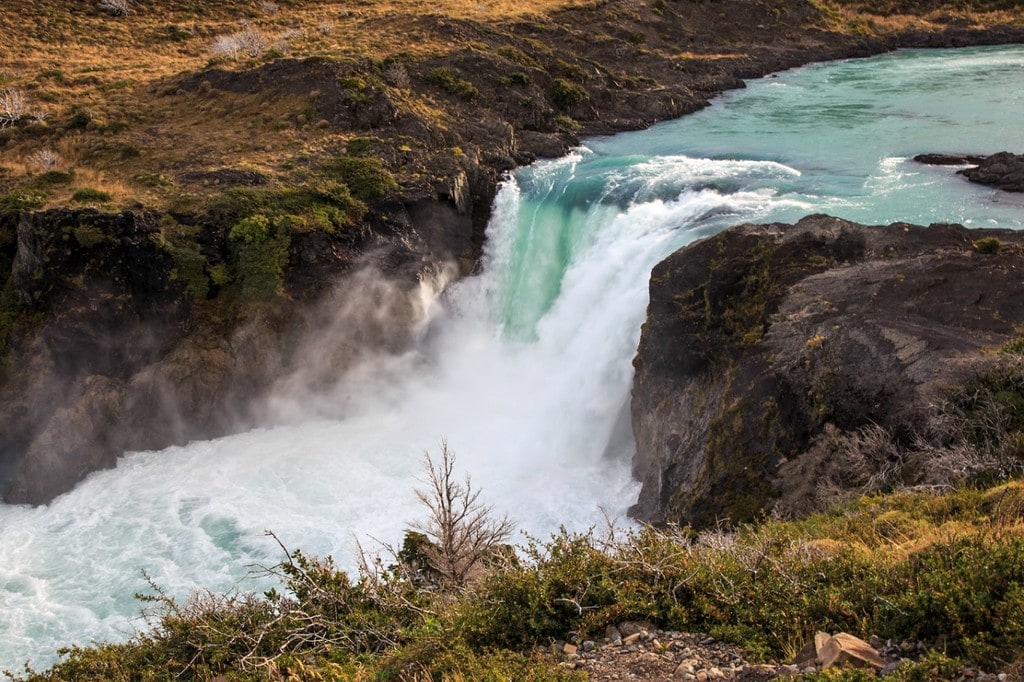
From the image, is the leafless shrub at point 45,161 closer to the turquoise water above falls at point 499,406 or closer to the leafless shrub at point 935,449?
the turquoise water above falls at point 499,406

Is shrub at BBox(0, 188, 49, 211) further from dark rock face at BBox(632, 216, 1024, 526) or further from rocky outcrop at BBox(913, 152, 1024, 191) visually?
rocky outcrop at BBox(913, 152, 1024, 191)

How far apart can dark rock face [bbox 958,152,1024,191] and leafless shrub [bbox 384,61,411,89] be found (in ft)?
81.6

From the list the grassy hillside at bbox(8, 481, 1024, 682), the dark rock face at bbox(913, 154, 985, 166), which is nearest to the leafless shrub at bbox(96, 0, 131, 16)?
the dark rock face at bbox(913, 154, 985, 166)

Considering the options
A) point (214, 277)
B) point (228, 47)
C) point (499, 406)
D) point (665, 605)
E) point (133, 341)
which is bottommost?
point (499, 406)

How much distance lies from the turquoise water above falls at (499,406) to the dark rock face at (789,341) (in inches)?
126

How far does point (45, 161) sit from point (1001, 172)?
121ft

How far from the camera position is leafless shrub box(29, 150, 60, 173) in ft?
105

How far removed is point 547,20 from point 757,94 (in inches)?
535

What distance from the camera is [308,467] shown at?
25797 mm

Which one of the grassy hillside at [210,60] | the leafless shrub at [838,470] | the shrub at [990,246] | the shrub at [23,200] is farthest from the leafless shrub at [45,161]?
the shrub at [990,246]

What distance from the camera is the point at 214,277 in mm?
28266

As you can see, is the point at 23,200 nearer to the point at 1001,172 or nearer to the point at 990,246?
the point at 990,246

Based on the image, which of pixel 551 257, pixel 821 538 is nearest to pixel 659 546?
pixel 821 538

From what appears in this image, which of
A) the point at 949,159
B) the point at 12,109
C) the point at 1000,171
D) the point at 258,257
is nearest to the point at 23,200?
the point at 258,257
